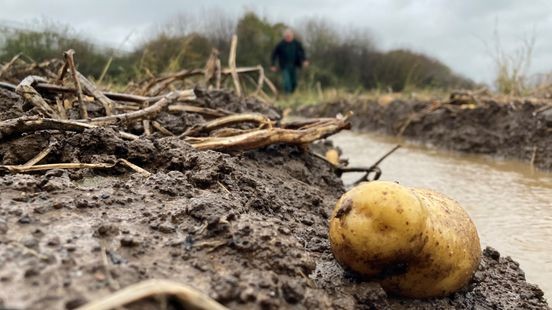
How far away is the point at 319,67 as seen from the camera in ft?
93.4

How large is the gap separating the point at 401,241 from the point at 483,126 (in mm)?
5808

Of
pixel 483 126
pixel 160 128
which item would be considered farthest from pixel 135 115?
pixel 483 126

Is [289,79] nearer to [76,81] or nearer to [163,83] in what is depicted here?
[163,83]

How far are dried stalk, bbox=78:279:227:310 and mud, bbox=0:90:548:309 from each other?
80 millimetres

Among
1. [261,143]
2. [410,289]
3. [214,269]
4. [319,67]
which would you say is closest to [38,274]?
[214,269]

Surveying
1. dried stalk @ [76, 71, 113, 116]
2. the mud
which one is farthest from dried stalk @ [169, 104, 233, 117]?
the mud

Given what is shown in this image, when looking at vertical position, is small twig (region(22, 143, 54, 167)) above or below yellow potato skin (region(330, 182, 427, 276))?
above

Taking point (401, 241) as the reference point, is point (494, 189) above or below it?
below

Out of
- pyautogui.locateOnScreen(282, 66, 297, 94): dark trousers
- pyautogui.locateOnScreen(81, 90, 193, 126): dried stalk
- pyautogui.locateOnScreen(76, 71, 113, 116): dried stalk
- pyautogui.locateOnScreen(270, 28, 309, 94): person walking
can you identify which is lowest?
pyautogui.locateOnScreen(282, 66, 297, 94): dark trousers

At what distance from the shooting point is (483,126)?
699 centimetres

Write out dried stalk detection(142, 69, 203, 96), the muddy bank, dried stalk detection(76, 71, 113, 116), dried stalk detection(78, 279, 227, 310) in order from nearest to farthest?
dried stalk detection(78, 279, 227, 310), dried stalk detection(76, 71, 113, 116), dried stalk detection(142, 69, 203, 96), the muddy bank

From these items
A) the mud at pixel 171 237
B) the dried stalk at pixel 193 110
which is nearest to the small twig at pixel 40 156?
the mud at pixel 171 237

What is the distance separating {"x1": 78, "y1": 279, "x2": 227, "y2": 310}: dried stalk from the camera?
3.08ft

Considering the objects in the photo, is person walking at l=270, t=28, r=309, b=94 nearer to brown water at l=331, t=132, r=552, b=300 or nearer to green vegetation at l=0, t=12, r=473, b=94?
green vegetation at l=0, t=12, r=473, b=94
